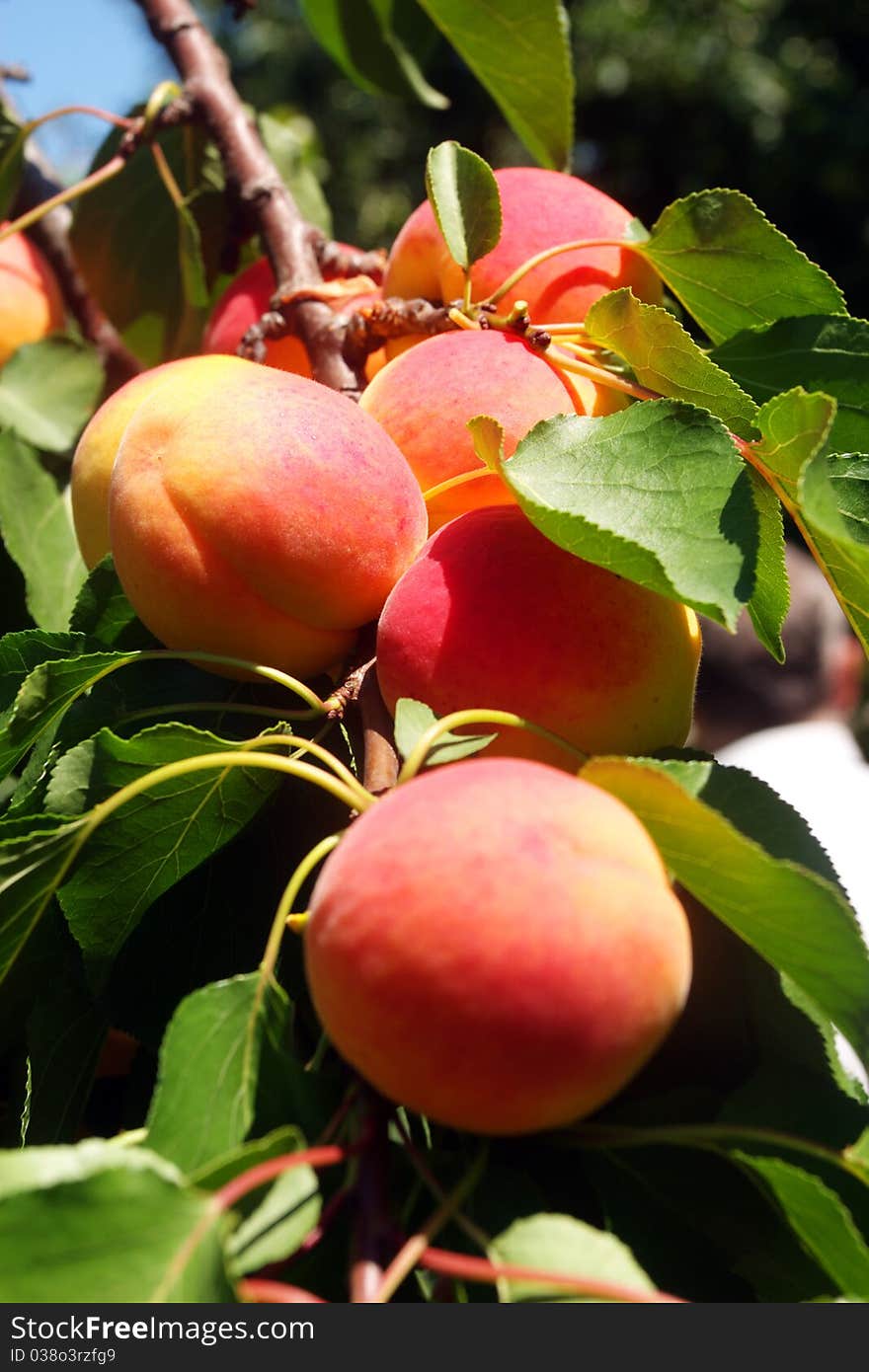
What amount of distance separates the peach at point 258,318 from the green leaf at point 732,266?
0.61 ft

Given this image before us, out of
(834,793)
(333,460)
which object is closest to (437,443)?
(333,460)

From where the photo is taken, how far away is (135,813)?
501 millimetres

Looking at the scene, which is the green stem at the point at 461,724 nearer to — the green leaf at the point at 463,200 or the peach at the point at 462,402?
the peach at the point at 462,402

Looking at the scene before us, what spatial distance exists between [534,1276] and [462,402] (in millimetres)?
385

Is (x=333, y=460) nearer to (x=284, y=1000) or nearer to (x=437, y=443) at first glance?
(x=437, y=443)

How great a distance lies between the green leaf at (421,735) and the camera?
0.45 metres

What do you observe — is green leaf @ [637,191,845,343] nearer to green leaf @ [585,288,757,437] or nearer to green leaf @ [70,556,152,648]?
green leaf @ [585,288,757,437]

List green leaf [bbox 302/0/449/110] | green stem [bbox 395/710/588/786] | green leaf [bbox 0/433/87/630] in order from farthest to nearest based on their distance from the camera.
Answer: green leaf [bbox 302/0/449/110] < green leaf [bbox 0/433/87/630] < green stem [bbox 395/710/588/786]

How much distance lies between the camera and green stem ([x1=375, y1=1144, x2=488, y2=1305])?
1.15 ft

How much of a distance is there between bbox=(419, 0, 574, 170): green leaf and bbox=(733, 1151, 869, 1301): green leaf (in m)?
0.72

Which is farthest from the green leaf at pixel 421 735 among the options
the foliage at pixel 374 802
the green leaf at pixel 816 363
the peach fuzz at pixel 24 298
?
the peach fuzz at pixel 24 298

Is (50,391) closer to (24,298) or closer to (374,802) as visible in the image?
(24,298)

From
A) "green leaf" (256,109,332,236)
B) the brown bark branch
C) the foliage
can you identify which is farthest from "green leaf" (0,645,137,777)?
"green leaf" (256,109,332,236)

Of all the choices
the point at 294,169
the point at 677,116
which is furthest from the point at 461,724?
the point at 677,116
